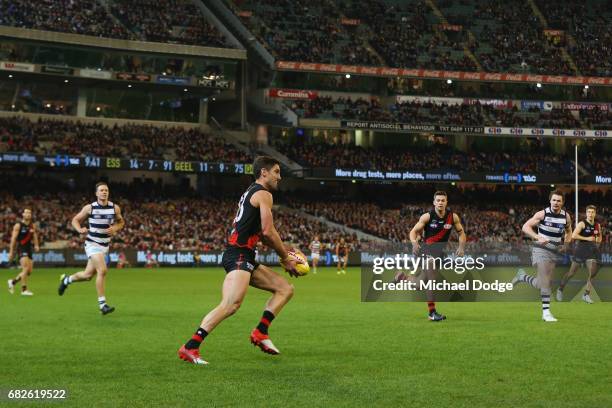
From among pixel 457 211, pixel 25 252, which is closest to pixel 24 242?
pixel 25 252

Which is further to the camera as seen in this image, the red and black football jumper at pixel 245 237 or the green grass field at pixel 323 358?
the red and black football jumper at pixel 245 237

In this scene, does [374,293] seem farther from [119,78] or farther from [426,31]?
[426,31]

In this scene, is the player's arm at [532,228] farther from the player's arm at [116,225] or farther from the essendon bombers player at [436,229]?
the player's arm at [116,225]

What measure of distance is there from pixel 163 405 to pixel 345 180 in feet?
205

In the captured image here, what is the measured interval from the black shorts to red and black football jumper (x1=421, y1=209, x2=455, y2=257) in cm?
706

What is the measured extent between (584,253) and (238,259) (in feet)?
46.2

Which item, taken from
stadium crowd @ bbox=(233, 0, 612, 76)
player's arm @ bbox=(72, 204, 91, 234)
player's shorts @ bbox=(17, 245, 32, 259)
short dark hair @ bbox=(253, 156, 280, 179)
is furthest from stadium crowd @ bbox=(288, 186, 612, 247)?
short dark hair @ bbox=(253, 156, 280, 179)

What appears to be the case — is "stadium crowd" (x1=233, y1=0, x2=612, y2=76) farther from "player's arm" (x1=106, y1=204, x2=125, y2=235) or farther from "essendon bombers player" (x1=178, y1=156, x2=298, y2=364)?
"essendon bombers player" (x1=178, y1=156, x2=298, y2=364)

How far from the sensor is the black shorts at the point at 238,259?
1112cm

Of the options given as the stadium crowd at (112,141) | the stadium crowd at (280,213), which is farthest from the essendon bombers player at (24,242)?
the stadium crowd at (112,141)

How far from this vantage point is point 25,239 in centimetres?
2566

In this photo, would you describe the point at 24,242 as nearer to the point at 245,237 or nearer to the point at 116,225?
the point at 116,225

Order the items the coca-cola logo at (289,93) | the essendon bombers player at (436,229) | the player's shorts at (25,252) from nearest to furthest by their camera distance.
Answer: the essendon bombers player at (436,229) → the player's shorts at (25,252) → the coca-cola logo at (289,93)

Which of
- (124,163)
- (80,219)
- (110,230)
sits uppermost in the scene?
(124,163)
